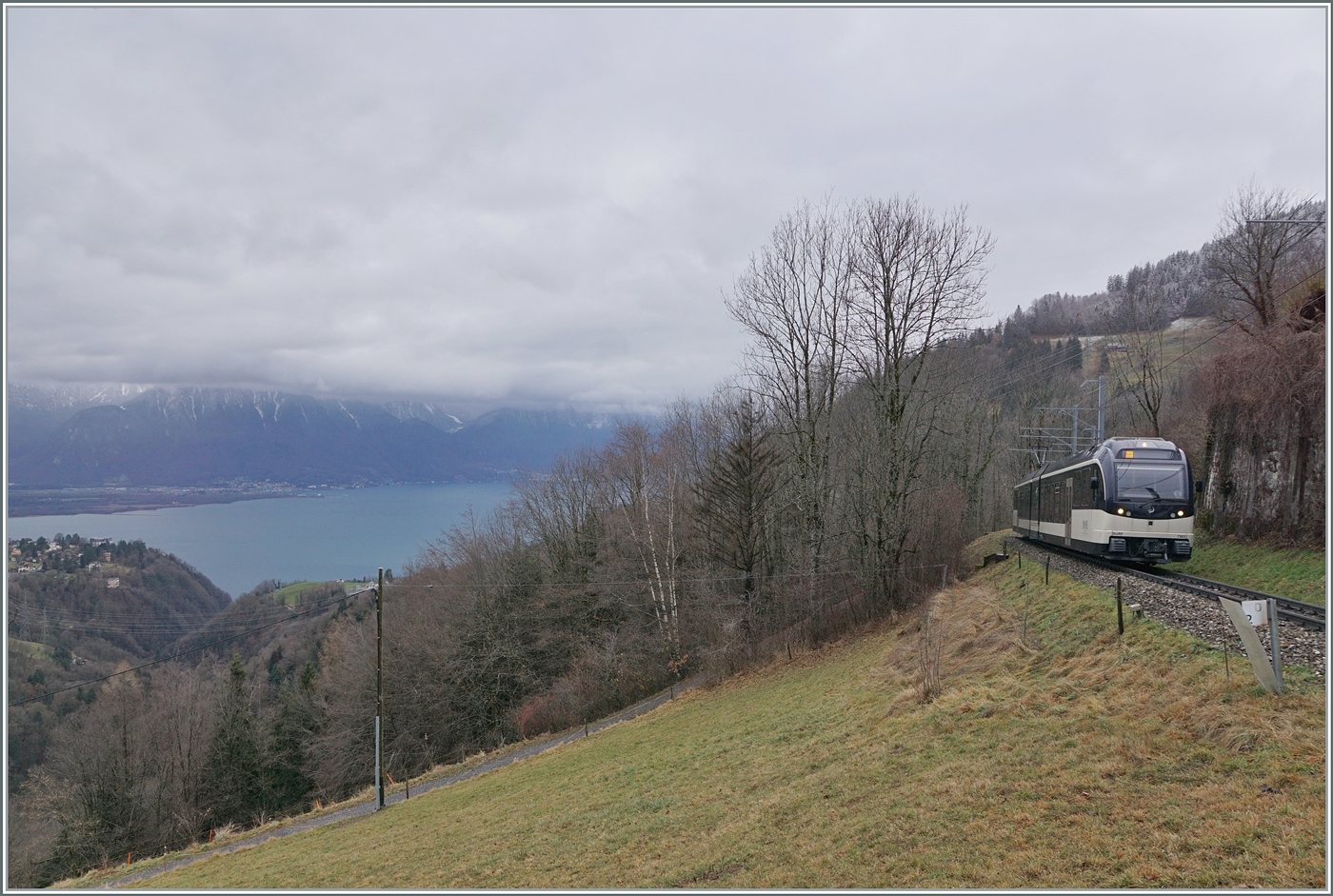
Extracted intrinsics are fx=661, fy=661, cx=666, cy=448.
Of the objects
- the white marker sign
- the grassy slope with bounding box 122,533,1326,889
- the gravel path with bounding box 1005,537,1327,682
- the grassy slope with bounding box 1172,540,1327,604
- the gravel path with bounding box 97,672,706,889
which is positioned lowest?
the gravel path with bounding box 97,672,706,889

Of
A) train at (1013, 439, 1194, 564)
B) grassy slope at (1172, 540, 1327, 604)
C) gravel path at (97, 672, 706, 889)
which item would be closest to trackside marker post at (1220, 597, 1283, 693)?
grassy slope at (1172, 540, 1327, 604)

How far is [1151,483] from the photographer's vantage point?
55.8 ft

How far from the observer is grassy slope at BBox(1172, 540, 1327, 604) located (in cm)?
1541

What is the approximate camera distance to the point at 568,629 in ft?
129

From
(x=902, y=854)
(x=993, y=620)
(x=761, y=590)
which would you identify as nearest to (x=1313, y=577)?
(x=993, y=620)

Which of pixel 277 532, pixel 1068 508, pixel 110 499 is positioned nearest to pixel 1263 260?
pixel 1068 508

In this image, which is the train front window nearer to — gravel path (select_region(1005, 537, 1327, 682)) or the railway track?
the railway track

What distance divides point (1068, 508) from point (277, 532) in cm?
13946

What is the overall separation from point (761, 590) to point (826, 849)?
2256 centimetres

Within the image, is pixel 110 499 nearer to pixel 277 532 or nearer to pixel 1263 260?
pixel 277 532

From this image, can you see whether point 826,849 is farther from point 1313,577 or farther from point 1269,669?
point 1313,577

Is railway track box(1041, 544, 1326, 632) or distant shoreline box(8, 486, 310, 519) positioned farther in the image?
distant shoreline box(8, 486, 310, 519)

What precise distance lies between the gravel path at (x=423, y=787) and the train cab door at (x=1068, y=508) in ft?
49.4

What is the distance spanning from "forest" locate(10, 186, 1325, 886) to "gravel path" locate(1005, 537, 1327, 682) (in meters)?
7.90
